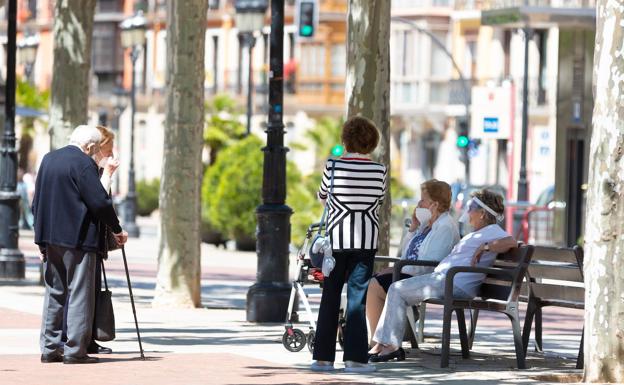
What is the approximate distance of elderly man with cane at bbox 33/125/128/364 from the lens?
549 inches

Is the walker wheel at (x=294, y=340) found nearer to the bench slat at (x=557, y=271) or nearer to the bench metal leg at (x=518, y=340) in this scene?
the bench metal leg at (x=518, y=340)

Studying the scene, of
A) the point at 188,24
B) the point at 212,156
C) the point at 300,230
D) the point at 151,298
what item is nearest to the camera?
the point at 188,24

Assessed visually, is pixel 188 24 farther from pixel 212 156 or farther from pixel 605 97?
pixel 212 156

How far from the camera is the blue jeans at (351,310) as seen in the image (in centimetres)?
1393

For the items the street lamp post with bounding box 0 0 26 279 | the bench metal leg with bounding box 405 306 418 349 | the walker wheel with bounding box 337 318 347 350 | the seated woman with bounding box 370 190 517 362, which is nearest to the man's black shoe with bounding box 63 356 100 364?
the walker wheel with bounding box 337 318 347 350

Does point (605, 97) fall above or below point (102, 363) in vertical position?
above

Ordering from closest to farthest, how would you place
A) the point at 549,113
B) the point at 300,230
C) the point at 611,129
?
1. the point at 611,129
2. the point at 300,230
3. the point at 549,113

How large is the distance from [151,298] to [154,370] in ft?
30.0

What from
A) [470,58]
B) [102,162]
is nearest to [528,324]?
[102,162]

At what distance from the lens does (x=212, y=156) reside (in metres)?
67.2

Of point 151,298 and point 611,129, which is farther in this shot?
point 151,298

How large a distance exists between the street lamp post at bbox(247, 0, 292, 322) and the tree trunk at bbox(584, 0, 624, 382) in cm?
601

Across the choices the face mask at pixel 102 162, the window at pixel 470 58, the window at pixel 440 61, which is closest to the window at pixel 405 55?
the window at pixel 440 61

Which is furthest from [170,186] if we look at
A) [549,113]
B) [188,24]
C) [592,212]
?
[549,113]
